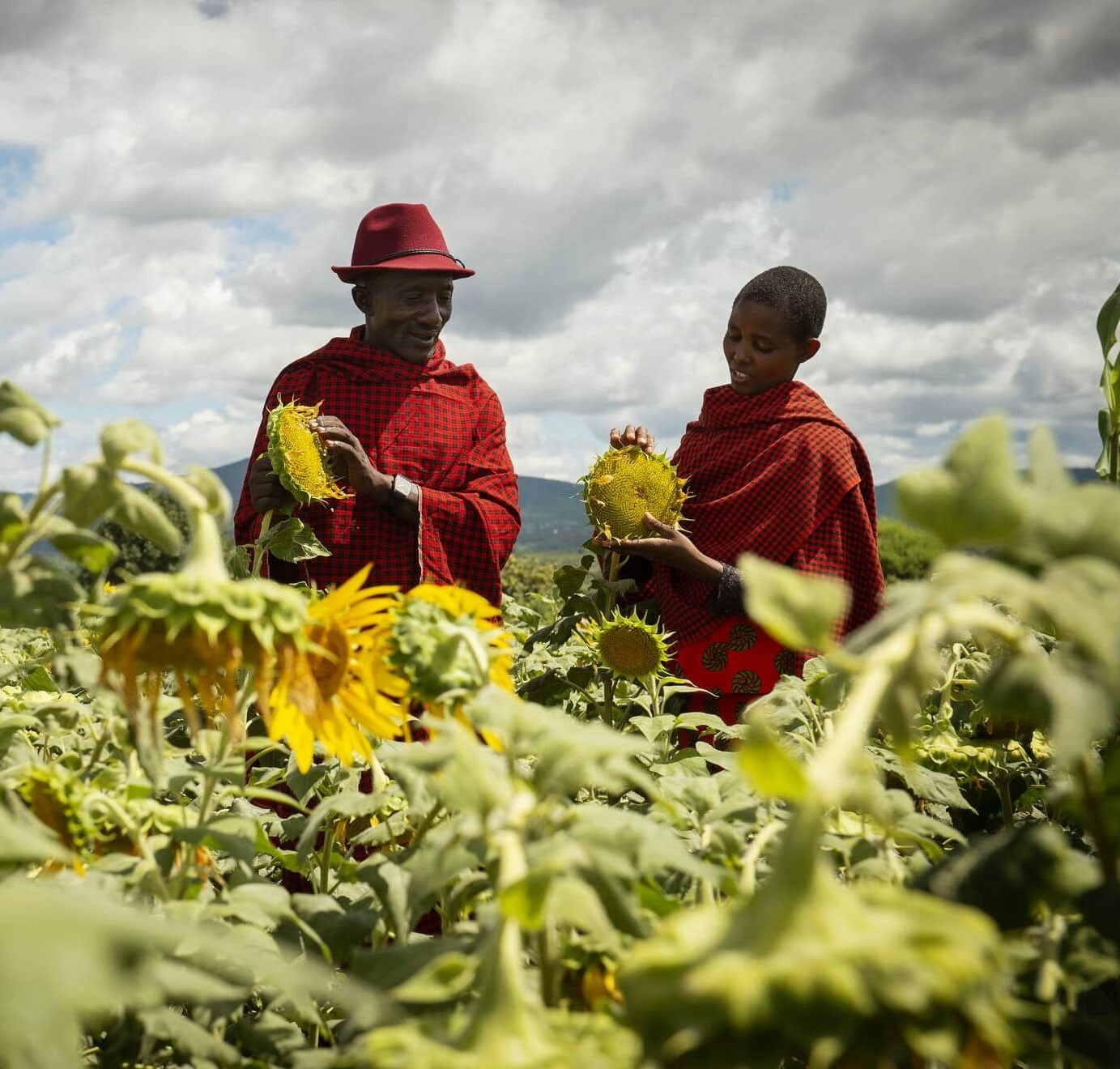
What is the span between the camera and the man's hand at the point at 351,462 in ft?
8.55

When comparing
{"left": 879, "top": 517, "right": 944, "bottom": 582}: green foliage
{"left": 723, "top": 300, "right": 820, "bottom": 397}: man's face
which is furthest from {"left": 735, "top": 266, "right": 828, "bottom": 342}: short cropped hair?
{"left": 879, "top": 517, "right": 944, "bottom": 582}: green foliage

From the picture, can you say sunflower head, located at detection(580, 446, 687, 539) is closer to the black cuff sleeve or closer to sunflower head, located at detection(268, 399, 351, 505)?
the black cuff sleeve

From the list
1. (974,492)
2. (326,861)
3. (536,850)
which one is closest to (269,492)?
(326,861)

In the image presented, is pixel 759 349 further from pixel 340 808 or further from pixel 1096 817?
pixel 1096 817

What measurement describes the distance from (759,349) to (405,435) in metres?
1.12

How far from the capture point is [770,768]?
511 millimetres

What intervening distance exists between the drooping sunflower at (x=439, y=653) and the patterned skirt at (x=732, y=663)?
216 cm

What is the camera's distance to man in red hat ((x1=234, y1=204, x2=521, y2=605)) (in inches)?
121

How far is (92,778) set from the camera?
110cm

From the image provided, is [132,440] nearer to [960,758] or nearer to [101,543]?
[101,543]

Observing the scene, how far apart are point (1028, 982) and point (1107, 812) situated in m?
0.14

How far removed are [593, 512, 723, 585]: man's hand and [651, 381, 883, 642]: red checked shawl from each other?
0.18 meters

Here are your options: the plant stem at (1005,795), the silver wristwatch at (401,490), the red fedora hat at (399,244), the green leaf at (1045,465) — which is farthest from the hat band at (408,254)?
the green leaf at (1045,465)

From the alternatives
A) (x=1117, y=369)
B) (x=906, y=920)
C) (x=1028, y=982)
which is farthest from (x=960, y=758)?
(x=906, y=920)
